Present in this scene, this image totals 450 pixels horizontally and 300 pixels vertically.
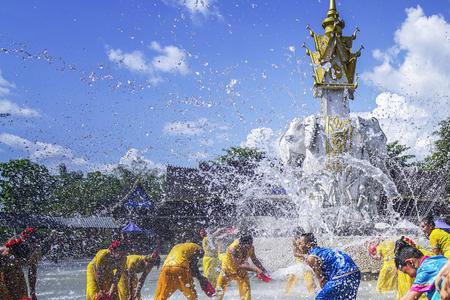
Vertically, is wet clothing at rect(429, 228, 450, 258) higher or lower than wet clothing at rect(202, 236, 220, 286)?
higher

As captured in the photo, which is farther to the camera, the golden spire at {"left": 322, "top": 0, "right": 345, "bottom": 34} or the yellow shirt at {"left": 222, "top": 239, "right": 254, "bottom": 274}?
the golden spire at {"left": 322, "top": 0, "right": 345, "bottom": 34}

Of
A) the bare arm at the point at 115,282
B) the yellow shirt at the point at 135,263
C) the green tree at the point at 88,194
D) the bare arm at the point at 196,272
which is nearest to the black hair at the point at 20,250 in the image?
the bare arm at the point at 115,282

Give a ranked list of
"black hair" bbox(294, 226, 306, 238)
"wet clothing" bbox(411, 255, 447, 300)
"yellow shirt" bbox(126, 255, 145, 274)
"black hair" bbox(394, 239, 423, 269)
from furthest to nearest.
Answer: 1. "yellow shirt" bbox(126, 255, 145, 274)
2. "black hair" bbox(294, 226, 306, 238)
3. "black hair" bbox(394, 239, 423, 269)
4. "wet clothing" bbox(411, 255, 447, 300)

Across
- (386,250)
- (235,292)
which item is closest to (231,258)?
(235,292)

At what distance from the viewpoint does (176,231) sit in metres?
33.8

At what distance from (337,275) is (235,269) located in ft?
9.53

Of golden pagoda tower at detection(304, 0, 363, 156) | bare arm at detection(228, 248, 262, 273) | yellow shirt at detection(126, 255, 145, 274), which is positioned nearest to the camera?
bare arm at detection(228, 248, 262, 273)

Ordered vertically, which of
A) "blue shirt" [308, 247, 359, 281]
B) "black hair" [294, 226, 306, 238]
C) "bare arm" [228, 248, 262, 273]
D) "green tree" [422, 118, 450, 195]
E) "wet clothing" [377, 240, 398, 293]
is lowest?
"wet clothing" [377, 240, 398, 293]

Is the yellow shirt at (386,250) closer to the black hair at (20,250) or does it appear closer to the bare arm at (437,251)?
the bare arm at (437,251)

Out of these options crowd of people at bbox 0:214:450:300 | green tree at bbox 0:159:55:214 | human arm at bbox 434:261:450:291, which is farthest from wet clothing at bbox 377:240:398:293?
green tree at bbox 0:159:55:214

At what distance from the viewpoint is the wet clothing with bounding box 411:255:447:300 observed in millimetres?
3513

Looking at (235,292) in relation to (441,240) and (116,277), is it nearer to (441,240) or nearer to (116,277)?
(116,277)

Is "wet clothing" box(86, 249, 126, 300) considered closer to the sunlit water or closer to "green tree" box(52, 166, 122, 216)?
the sunlit water

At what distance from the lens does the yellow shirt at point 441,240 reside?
6.05m
